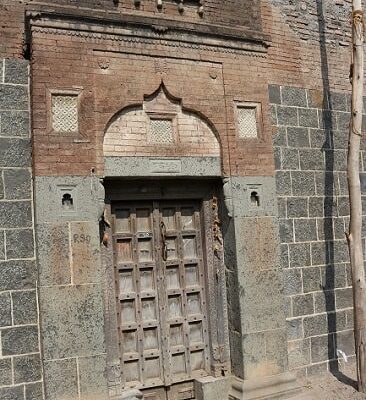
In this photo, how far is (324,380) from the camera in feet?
21.4

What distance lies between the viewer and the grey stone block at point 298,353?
21.1ft

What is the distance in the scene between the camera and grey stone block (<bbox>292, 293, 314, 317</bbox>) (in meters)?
6.54

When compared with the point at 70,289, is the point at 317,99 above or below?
above

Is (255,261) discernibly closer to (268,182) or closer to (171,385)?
(268,182)

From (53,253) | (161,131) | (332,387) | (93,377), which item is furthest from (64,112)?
(332,387)

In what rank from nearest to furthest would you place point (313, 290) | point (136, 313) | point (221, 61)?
1. point (136, 313)
2. point (221, 61)
3. point (313, 290)

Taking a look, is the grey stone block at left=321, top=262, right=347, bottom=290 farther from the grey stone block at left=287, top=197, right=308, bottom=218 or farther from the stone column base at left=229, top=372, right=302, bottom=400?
the stone column base at left=229, top=372, right=302, bottom=400

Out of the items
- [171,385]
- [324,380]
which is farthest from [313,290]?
[171,385]

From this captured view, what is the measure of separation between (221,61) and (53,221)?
2.83 metres

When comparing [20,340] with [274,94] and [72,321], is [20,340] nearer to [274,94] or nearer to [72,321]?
[72,321]

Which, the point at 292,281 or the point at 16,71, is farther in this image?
the point at 292,281

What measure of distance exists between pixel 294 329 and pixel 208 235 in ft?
5.59

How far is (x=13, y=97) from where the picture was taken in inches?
203

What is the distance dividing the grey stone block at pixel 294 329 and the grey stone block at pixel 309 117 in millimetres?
2643
